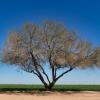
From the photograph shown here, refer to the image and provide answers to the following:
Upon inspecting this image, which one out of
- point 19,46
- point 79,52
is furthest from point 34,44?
point 79,52

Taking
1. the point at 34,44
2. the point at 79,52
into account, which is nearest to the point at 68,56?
the point at 79,52

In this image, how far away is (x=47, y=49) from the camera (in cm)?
5150

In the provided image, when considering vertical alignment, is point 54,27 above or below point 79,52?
above

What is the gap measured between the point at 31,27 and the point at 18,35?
7.12 ft

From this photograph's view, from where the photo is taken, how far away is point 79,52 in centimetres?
5272

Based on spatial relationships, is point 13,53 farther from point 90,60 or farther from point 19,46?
point 90,60

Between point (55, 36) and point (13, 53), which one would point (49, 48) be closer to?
point (55, 36)

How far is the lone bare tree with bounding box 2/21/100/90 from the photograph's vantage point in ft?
168

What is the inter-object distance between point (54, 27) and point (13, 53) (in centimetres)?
696

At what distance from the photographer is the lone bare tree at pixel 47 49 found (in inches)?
2013

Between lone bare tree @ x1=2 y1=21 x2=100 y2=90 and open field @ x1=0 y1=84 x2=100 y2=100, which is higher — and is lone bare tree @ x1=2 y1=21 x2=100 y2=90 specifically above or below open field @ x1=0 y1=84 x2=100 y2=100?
above

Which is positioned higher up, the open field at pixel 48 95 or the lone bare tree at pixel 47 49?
the lone bare tree at pixel 47 49

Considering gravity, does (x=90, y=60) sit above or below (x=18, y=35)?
below

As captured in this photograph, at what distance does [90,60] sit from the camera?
53.9 metres
